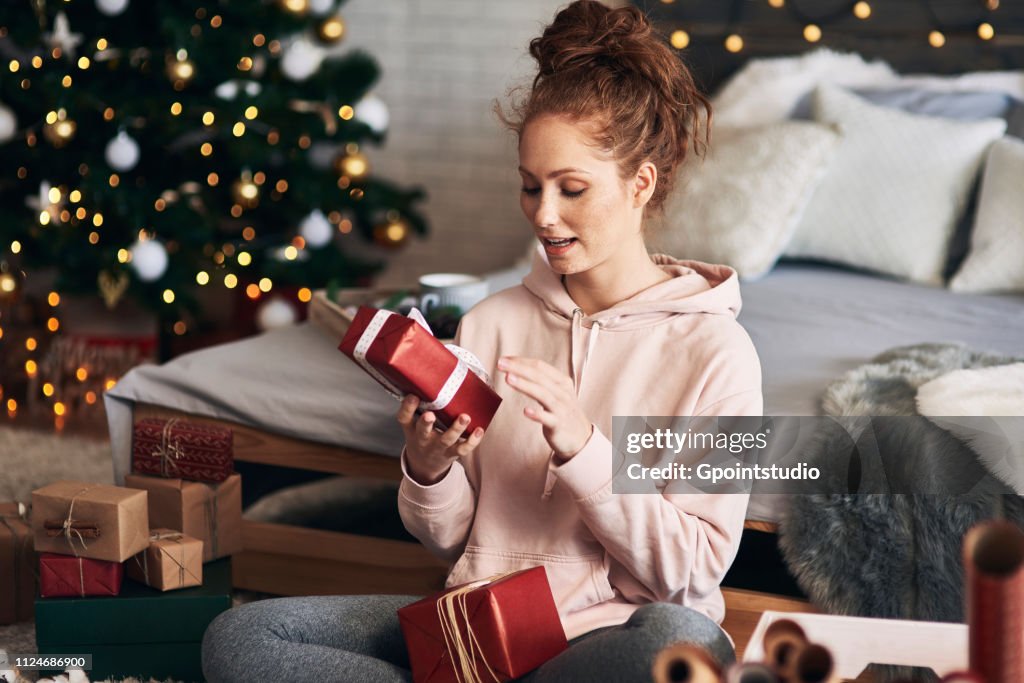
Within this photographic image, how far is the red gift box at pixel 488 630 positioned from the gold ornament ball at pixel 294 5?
231cm

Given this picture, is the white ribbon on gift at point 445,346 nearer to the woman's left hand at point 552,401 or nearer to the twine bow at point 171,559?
the woman's left hand at point 552,401

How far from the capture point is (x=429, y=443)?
1252 mm

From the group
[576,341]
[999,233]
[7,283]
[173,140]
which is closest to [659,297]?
[576,341]

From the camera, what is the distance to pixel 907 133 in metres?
2.57

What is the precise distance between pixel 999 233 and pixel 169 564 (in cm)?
182

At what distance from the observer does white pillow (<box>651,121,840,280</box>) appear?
99.3 inches

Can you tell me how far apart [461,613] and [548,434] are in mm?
212

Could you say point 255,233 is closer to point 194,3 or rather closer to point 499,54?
point 194,3

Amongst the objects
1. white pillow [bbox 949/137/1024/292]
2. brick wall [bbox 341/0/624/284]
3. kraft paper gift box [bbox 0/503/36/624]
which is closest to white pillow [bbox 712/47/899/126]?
white pillow [bbox 949/137/1024/292]

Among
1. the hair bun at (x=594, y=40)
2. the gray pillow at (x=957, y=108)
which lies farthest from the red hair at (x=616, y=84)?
the gray pillow at (x=957, y=108)

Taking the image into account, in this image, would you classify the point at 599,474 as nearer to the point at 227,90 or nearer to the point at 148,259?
the point at 148,259

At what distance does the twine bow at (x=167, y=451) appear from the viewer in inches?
69.4

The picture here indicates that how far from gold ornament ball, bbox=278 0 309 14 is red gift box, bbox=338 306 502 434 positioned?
2174mm

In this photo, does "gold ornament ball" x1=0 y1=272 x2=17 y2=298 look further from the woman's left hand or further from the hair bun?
the woman's left hand
